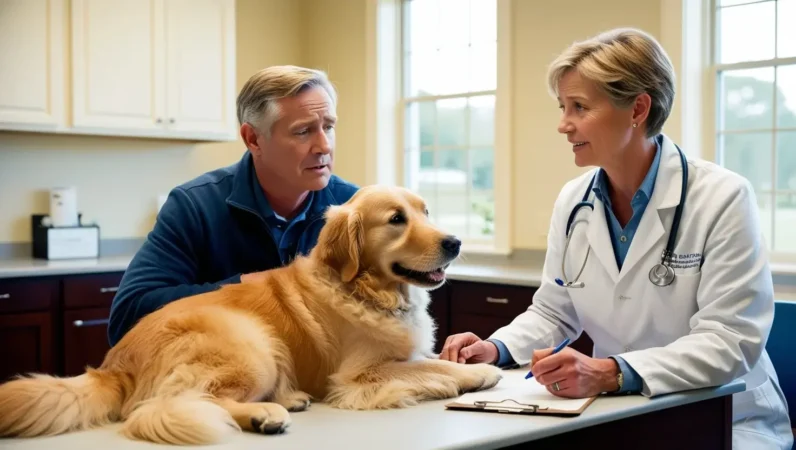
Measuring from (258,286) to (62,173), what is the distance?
3.72 meters

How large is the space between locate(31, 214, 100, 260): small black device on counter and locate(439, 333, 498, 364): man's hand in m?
3.40

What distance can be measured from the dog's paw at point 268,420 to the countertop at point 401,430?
0.05 feet

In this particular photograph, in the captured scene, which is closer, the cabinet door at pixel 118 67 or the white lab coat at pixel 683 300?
the white lab coat at pixel 683 300

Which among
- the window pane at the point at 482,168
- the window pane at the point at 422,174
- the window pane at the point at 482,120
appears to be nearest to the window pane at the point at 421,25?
the window pane at the point at 482,120

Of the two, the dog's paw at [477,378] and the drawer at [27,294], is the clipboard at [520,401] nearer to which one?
the dog's paw at [477,378]

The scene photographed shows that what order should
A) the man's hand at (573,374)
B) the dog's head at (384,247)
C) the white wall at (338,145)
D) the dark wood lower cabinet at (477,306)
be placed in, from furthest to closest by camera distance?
the white wall at (338,145) → the dark wood lower cabinet at (477,306) → the dog's head at (384,247) → the man's hand at (573,374)

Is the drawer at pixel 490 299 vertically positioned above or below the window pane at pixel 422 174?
below

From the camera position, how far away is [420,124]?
5.74m

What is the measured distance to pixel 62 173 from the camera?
5.03 meters

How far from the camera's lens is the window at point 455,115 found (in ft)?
17.1

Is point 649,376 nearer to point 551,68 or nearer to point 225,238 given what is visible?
point 551,68

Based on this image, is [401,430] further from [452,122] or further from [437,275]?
[452,122]

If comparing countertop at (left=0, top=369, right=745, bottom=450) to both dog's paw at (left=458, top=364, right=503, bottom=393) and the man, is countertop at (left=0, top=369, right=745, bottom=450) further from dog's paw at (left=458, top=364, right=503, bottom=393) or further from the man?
the man

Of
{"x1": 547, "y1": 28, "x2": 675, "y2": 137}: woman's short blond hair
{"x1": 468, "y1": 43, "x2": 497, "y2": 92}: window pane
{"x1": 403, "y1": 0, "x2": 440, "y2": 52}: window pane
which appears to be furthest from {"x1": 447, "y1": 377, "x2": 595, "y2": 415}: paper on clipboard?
{"x1": 403, "y1": 0, "x2": 440, "y2": 52}: window pane
